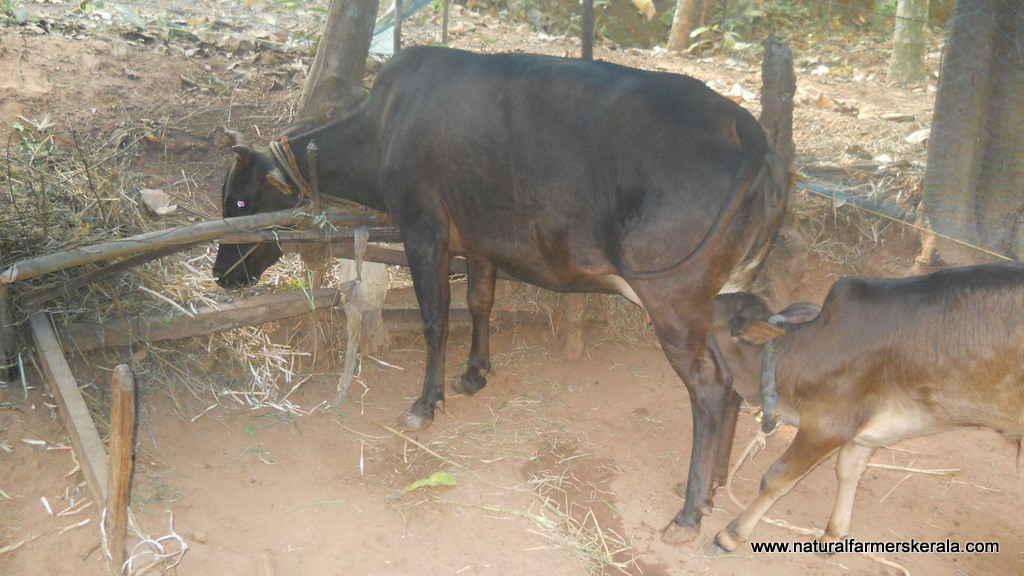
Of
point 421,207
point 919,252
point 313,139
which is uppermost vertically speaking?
point 313,139

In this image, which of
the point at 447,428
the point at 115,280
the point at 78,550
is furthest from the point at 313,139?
the point at 78,550

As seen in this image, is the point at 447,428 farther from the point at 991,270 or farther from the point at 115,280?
the point at 991,270

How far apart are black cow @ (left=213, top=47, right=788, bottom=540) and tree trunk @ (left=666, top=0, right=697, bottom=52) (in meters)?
6.64

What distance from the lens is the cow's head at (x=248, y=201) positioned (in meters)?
5.10

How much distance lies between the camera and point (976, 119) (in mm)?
5312

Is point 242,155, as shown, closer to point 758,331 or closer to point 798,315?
point 758,331

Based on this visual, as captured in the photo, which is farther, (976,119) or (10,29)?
(10,29)

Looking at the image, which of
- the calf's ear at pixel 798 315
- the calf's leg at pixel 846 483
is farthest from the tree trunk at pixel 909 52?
the calf's leg at pixel 846 483

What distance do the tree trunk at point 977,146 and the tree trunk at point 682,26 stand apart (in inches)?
219

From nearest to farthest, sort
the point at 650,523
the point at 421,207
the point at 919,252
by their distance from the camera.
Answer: the point at 650,523 → the point at 421,207 → the point at 919,252

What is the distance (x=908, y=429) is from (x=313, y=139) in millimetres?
3869

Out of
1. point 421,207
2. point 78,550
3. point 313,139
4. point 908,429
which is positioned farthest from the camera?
point 313,139

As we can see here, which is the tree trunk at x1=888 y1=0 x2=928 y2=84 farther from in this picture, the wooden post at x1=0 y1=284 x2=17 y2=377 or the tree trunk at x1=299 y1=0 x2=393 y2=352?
the wooden post at x1=0 y1=284 x2=17 y2=377

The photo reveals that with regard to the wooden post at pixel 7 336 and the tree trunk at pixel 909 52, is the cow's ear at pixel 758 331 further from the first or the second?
the tree trunk at pixel 909 52
